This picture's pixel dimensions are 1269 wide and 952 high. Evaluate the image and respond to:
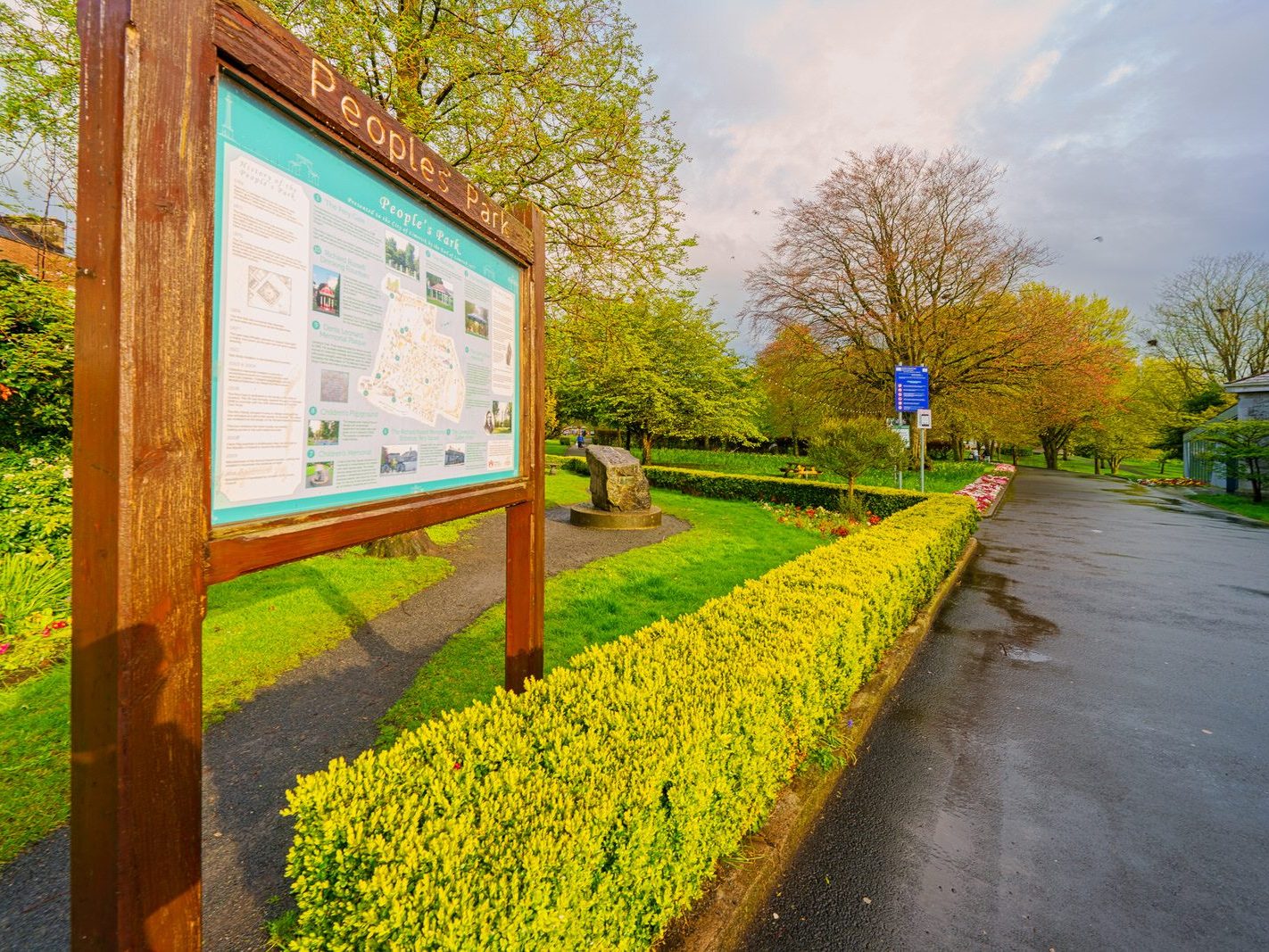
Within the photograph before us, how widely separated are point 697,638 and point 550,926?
6.34 feet

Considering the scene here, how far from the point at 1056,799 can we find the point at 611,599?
433 centimetres

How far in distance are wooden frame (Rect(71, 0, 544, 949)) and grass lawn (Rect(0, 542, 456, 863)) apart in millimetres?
2400

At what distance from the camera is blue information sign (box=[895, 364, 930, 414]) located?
53.3ft

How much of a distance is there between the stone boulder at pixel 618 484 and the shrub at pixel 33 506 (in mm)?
8460

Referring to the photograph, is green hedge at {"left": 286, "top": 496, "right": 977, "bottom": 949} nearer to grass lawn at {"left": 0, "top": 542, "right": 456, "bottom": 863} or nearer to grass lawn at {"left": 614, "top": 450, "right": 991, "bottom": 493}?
grass lawn at {"left": 0, "top": 542, "right": 456, "bottom": 863}

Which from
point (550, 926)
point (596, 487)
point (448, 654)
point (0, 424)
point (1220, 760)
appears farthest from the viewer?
point (596, 487)

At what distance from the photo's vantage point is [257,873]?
2490 mm

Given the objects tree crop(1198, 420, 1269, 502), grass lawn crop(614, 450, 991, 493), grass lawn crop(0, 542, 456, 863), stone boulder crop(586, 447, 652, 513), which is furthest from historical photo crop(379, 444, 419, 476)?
tree crop(1198, 420, 1269, 502)

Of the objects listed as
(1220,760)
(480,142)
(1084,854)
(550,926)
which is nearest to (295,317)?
(550,926)

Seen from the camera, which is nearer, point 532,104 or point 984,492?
point 532,104

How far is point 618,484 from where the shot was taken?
39.5 feet

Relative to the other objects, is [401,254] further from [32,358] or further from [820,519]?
[820,519]

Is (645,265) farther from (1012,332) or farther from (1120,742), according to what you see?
(1012,332)

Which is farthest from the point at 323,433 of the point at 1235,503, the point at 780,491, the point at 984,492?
the point at 1235,503
